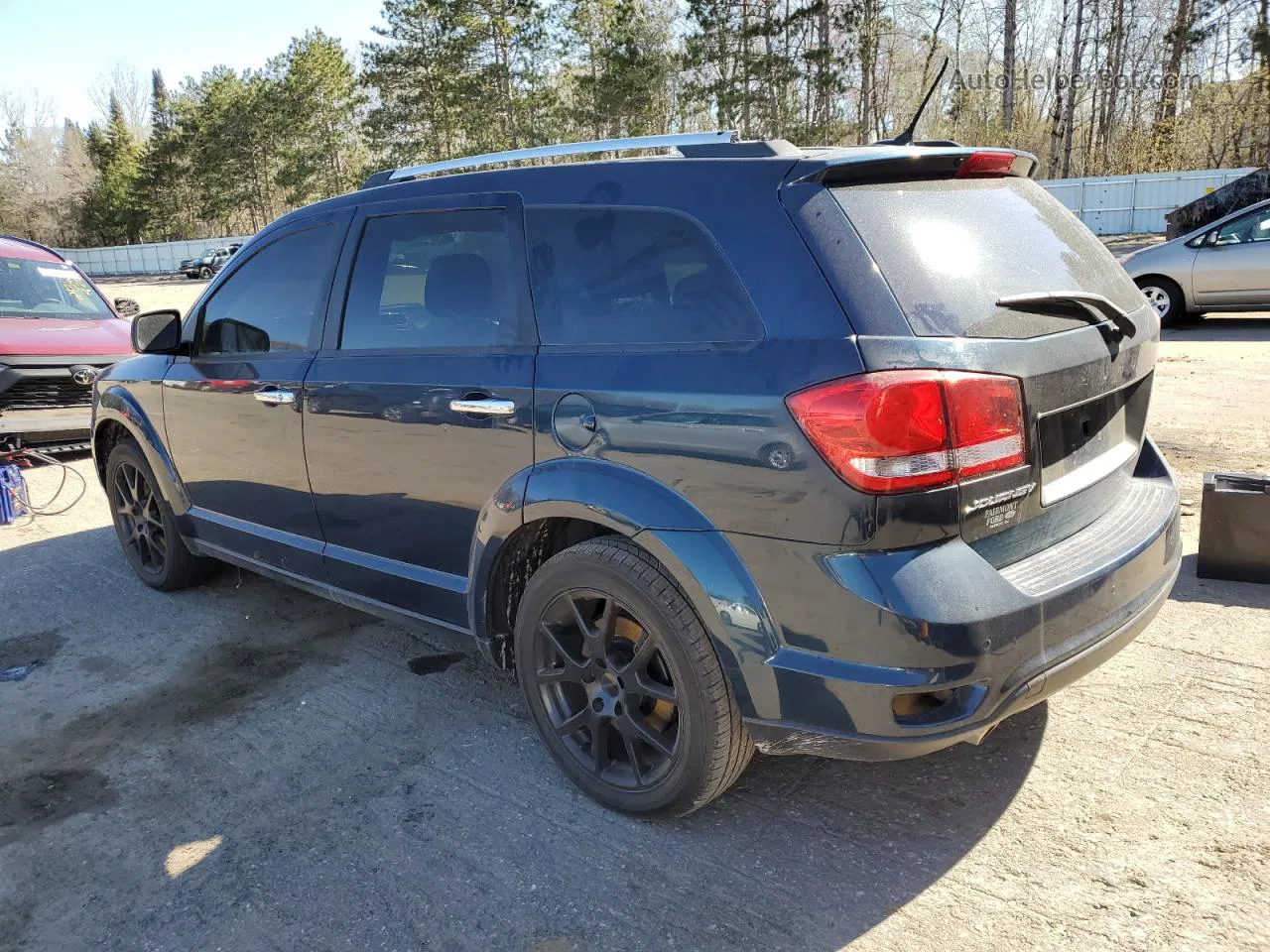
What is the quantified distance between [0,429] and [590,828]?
6.67 metres

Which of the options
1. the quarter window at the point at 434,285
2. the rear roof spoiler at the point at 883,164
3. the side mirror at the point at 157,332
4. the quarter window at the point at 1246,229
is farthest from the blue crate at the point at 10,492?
the quarter window at the point at 1246,229

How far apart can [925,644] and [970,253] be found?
1.05m

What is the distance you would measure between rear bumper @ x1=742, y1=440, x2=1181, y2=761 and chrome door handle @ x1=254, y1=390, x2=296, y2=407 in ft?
7.24

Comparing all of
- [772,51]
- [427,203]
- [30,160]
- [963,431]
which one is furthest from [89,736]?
[30,160]

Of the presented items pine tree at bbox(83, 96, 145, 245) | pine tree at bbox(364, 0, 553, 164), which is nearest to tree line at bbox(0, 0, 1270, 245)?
pine tree at bbox(364, 0, 553, 164)

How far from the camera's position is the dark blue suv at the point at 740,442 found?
2168 mm

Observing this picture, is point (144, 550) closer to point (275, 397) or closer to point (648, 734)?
point (275, 397)

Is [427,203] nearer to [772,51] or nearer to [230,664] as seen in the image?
[230,664]

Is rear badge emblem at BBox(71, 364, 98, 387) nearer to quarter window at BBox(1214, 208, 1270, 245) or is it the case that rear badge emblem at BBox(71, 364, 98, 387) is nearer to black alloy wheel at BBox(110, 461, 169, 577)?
black alloy wheel at BBox(110, 461, 169, 577)

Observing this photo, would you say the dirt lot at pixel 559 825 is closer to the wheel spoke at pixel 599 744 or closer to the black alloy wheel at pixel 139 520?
the wheel spoke at pixel 599 744

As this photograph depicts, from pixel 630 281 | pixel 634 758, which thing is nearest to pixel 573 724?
pixel 634 758

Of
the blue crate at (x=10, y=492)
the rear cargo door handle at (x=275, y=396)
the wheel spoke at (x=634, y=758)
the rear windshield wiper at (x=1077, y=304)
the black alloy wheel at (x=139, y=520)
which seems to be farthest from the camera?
the blue crate at (x=10, y=492)

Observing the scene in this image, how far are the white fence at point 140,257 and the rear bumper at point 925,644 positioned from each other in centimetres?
5799

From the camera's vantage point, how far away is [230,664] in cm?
404
